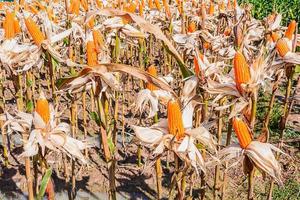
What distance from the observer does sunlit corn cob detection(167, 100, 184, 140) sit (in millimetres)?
1492

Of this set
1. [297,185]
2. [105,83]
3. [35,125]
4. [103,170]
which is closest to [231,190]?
[297,185]

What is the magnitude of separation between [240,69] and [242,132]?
0.30 meters

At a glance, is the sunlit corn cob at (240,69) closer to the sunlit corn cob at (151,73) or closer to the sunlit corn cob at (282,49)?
the sunlit corn cob at (282,49)

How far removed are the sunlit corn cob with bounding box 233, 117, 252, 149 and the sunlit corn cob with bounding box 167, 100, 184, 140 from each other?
0.22 m

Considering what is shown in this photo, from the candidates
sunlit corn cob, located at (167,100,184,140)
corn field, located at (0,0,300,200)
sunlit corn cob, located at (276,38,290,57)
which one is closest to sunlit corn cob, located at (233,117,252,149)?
corn field, located at (0,0,300,200)

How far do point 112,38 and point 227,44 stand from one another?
1061mm

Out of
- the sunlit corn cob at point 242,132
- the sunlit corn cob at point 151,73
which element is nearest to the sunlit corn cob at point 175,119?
the sunlit corn cob at point 242,132

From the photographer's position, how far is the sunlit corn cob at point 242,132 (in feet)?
5.02

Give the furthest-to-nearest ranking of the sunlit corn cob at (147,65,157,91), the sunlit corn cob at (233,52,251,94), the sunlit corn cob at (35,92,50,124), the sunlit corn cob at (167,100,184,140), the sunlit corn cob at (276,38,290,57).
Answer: the sunlit corn cob at (147,65,157,91) < the sunlit corn cob at (276,38,290,57) < the sunlit corn cob at (35,92,50,124) < the sunlit corn cob at (233,52,251,94) < the sunlit corn cob at (167,100,184,140)

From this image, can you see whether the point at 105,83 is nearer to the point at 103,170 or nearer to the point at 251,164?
the point at 251,164

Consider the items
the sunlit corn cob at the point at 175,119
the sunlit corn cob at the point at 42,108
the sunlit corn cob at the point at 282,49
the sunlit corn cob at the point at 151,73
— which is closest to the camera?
the sunlit corn cob at the point at 175,119

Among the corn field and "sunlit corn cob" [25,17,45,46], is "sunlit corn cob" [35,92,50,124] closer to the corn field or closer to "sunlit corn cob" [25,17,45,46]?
the corn field

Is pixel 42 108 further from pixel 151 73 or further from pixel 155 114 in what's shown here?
pixel 155 114

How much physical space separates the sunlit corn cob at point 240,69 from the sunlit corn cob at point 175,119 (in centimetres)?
34
